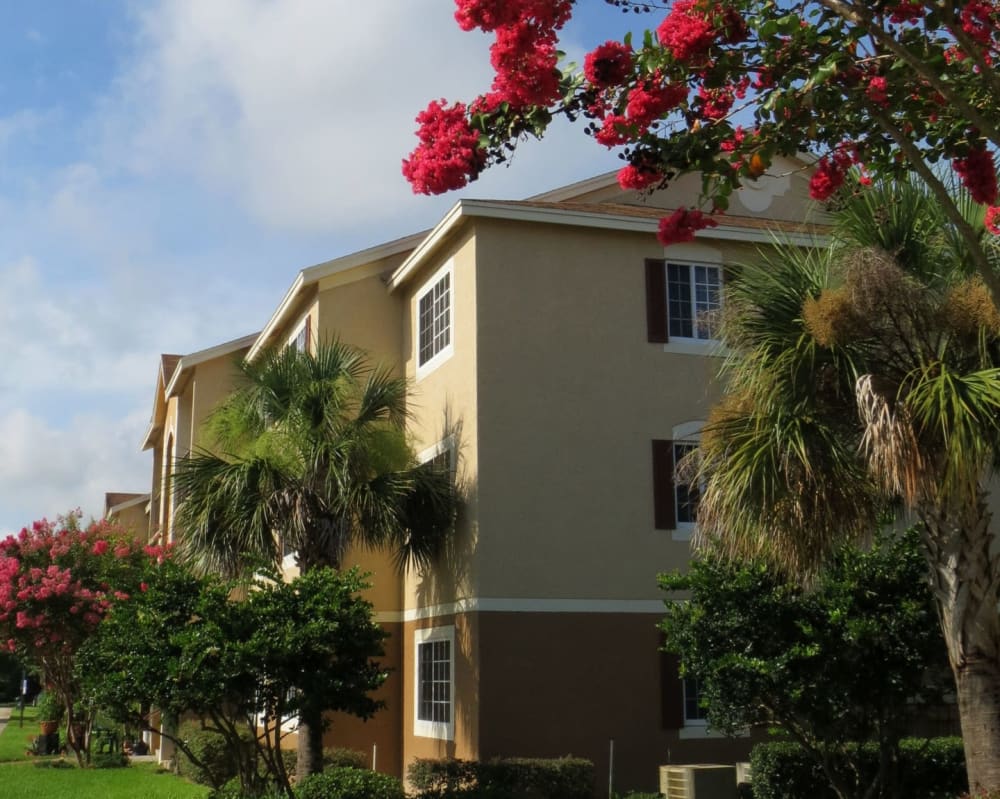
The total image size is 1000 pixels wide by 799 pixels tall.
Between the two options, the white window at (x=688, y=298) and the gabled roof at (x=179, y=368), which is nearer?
the white window at (x=688, y=298)

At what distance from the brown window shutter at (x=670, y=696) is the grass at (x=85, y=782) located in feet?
22.2

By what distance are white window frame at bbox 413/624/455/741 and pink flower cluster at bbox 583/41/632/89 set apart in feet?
36.3

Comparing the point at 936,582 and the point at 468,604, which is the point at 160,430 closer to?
the point at 468,604

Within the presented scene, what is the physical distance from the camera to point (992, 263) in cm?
1080

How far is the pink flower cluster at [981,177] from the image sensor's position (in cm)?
866

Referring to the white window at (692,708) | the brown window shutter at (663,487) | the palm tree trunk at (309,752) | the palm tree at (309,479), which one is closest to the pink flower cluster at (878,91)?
the brown window shutter at (663,487)

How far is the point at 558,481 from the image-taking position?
17672 mm

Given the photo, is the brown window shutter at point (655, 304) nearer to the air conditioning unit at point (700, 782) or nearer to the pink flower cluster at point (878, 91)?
the air conditioning unit at point (700, 782)

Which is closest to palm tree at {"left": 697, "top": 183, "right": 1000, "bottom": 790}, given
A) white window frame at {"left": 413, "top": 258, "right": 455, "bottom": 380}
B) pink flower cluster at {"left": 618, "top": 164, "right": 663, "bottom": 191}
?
pink flower cluster at {"left": 618, "top": 164, "right": 663, "bottom": 191}

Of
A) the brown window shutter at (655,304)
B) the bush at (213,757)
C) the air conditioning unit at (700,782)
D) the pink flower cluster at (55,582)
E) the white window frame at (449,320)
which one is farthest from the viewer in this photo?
the pink flower cluster at (55,582)

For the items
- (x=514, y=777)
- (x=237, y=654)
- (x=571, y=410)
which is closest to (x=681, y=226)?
(x=237, y=654)

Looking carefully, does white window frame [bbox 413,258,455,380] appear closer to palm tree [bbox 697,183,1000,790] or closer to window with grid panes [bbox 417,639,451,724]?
window with grid panes [bbox 417,639,451,724]

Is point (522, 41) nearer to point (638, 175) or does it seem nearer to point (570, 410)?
point (638, 175)

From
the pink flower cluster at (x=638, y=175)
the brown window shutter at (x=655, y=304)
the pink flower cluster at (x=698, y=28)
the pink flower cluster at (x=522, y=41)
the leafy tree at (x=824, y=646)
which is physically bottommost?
the leafy tree at (x=824, y=646)
